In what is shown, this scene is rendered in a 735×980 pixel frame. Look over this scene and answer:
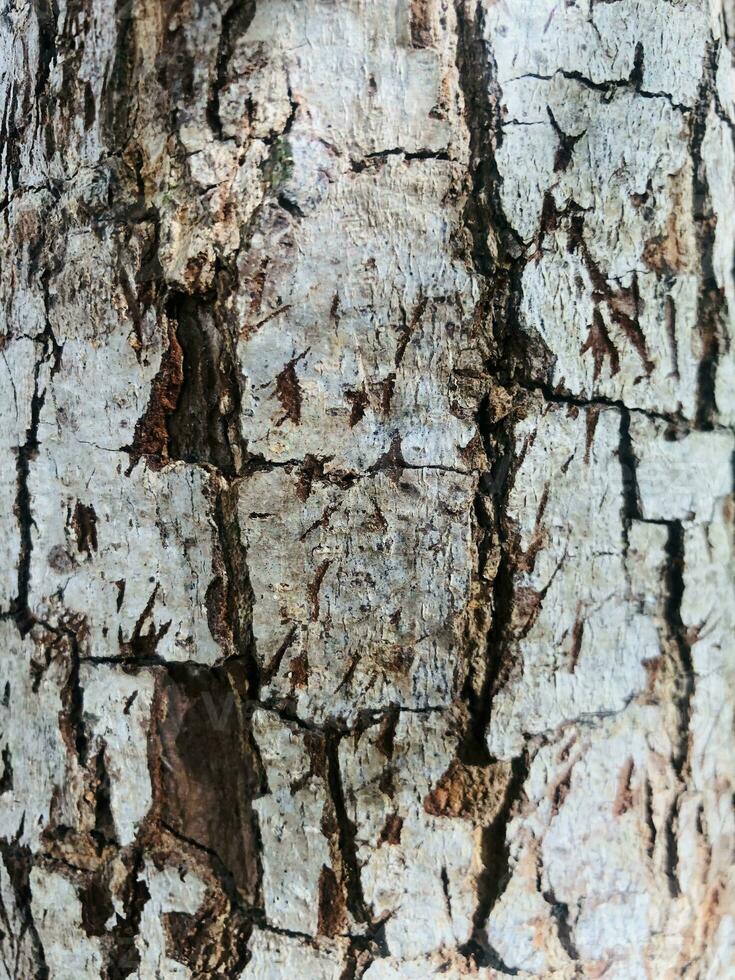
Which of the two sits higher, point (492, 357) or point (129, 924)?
point (492, 357)

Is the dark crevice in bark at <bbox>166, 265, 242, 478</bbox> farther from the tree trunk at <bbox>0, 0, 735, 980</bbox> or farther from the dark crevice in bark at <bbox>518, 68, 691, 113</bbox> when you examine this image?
the dark crevice in bark at <bbox>518, 68, 691, 113</bbox>

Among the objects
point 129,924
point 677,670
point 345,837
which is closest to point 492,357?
point 677,670

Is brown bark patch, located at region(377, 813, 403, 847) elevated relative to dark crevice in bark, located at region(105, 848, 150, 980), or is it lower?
elevated

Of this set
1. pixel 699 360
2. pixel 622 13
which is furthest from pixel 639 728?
pixel 622 13

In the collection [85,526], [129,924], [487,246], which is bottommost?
[129,924]

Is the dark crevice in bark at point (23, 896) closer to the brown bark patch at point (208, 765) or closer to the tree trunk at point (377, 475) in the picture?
the tree trunk at point (377, 475)

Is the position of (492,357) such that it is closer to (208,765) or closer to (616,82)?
(616,82)

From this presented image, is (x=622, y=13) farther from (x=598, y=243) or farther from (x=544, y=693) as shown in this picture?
(x=544, y=693)

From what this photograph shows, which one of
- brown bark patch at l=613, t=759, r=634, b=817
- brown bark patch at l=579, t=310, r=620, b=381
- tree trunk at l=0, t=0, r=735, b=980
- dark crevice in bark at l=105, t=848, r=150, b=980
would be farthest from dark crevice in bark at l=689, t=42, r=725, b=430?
dark crevice in bark at l=105, t=848, r=150, b=980

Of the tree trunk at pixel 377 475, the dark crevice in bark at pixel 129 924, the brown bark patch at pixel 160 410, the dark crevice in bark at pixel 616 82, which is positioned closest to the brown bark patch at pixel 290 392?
the tree trunk at pixel 377 475
